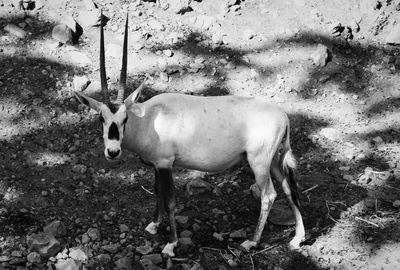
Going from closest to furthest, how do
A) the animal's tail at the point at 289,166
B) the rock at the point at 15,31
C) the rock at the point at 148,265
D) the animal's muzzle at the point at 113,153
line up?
the animal's muzzle at the point at 113,153 → the rock at the point at 148,265 → the animal's tail at the point at 289,166 → the rock at the point at 15,31

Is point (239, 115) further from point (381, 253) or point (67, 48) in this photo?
point (67, 48)

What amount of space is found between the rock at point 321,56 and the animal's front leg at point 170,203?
4.40 metres

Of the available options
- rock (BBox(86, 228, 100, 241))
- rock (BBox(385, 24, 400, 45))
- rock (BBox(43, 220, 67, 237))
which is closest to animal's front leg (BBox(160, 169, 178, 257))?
rock (BBox(86, 228, 100, 241))

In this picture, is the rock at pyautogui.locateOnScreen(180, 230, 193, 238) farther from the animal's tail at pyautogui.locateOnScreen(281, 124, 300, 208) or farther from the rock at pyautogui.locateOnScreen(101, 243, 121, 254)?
the animal's tail at pyautogui.locateOnScreen(281, 124, 300, 208)

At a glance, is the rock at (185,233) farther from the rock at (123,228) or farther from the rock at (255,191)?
the rock at (255,191)

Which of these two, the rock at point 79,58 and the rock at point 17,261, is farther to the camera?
the rock at point 79,58

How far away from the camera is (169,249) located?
7.38 metres

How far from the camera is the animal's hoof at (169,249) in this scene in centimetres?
735

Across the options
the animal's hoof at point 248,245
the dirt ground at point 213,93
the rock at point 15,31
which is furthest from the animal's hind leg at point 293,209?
the rock at point 15,31

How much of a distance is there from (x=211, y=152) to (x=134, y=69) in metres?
3.35

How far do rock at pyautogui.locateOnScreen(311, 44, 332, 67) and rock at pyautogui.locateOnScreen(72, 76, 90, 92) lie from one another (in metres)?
3.93

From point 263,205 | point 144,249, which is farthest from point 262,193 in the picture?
point 144,249

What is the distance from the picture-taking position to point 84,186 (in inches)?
326

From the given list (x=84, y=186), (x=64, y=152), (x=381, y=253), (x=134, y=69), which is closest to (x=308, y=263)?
(x=381, y=253)
